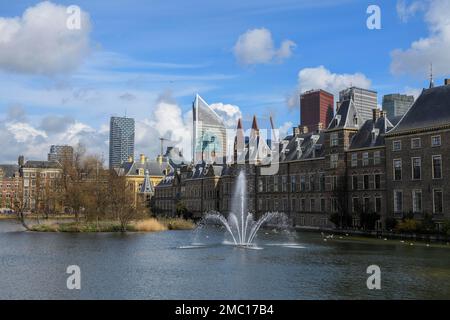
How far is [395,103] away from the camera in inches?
3989

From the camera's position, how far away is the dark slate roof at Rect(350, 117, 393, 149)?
213 ft

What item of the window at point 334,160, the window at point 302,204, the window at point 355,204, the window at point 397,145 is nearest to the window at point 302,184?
the window at point 302,204

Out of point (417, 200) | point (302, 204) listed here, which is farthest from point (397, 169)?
point (302, 204)

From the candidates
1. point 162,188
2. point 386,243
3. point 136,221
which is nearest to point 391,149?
point 386,243

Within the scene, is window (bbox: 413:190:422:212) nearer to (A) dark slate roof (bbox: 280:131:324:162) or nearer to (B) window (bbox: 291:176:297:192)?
(A) dark slate roof (bbox: 280:131:324:162)

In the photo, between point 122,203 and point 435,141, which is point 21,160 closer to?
point 122,203

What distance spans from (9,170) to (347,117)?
13480 centimetres

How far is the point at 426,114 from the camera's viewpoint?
5775 cm

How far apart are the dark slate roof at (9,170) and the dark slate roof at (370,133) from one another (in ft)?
435

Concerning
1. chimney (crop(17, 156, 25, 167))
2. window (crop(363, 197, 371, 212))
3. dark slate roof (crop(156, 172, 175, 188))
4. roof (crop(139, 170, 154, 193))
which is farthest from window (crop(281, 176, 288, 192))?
chimney (crop(17, 156, 25, 167))

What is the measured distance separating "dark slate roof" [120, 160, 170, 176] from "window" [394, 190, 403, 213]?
9450 cm

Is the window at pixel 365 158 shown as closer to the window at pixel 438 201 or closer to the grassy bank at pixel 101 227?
the window at pixel 438 201
